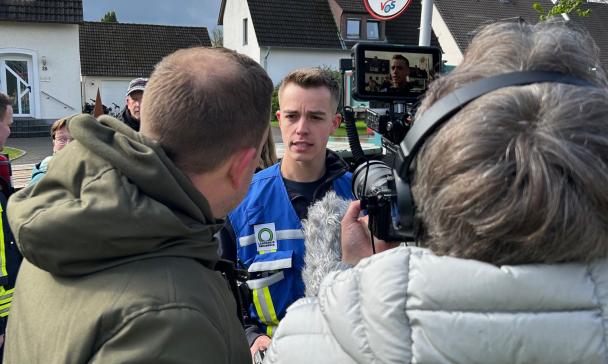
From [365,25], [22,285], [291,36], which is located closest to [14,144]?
[291,36]

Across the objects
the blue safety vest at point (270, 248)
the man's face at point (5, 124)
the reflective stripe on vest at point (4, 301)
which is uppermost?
the man's face at point (5, 124)

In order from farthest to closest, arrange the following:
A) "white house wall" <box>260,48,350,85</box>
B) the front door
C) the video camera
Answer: "white house wall" <box>260,48,350,85</box>
the front door
the video camera

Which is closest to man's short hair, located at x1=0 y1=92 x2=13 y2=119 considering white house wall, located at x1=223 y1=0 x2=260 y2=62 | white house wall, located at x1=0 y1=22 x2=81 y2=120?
white house wall, located at x1=0 y1=22 x2=81 y2=120

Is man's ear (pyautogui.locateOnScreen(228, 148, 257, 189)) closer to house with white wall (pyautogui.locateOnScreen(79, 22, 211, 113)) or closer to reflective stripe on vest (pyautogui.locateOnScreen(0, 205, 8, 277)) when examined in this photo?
reflective stripe on vest (pyautogui.locateOnScreen(0, 205, 8, 277))

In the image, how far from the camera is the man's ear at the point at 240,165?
1446mm

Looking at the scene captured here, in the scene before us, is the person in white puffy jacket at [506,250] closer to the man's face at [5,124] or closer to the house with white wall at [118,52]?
the man's face at [5,124]

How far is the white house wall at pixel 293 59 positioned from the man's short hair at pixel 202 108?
2621cm

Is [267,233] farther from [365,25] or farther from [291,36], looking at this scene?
[365,25]

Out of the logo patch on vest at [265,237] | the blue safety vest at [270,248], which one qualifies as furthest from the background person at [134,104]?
the logo patch on vest at [265,237]

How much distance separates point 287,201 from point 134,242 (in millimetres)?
1440

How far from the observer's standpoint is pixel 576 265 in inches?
33.0

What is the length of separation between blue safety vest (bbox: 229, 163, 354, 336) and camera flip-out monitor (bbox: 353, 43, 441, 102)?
0.99 metres

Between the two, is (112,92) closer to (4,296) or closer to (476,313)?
(4,296)

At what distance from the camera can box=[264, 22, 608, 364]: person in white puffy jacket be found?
0.81 metres
